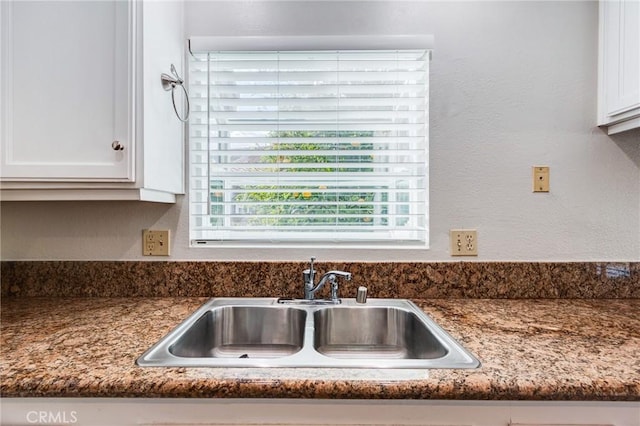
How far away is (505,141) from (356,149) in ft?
1.95

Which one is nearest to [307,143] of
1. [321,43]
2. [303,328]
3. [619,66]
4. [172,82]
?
[321,43]

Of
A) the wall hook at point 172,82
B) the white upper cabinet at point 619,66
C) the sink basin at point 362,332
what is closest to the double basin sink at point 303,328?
the sink basin at point 362,332

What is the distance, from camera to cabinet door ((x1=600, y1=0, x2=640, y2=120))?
121cm

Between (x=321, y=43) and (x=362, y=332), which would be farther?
(x=321, y=43)

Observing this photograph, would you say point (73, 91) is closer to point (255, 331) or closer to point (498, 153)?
point (255, 331)

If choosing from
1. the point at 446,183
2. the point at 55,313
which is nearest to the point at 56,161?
the point at 55,313

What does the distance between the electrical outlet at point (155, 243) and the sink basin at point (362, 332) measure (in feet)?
2.22

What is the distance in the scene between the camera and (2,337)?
97 centimetres

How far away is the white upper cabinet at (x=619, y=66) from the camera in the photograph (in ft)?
3.99

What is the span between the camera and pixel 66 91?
1100mm

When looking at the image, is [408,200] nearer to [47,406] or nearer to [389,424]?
[389,424]

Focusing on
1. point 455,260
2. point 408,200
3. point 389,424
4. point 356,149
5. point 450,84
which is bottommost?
point 389,424

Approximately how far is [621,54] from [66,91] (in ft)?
6.20

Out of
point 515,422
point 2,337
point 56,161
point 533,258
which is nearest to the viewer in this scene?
point 515,422
